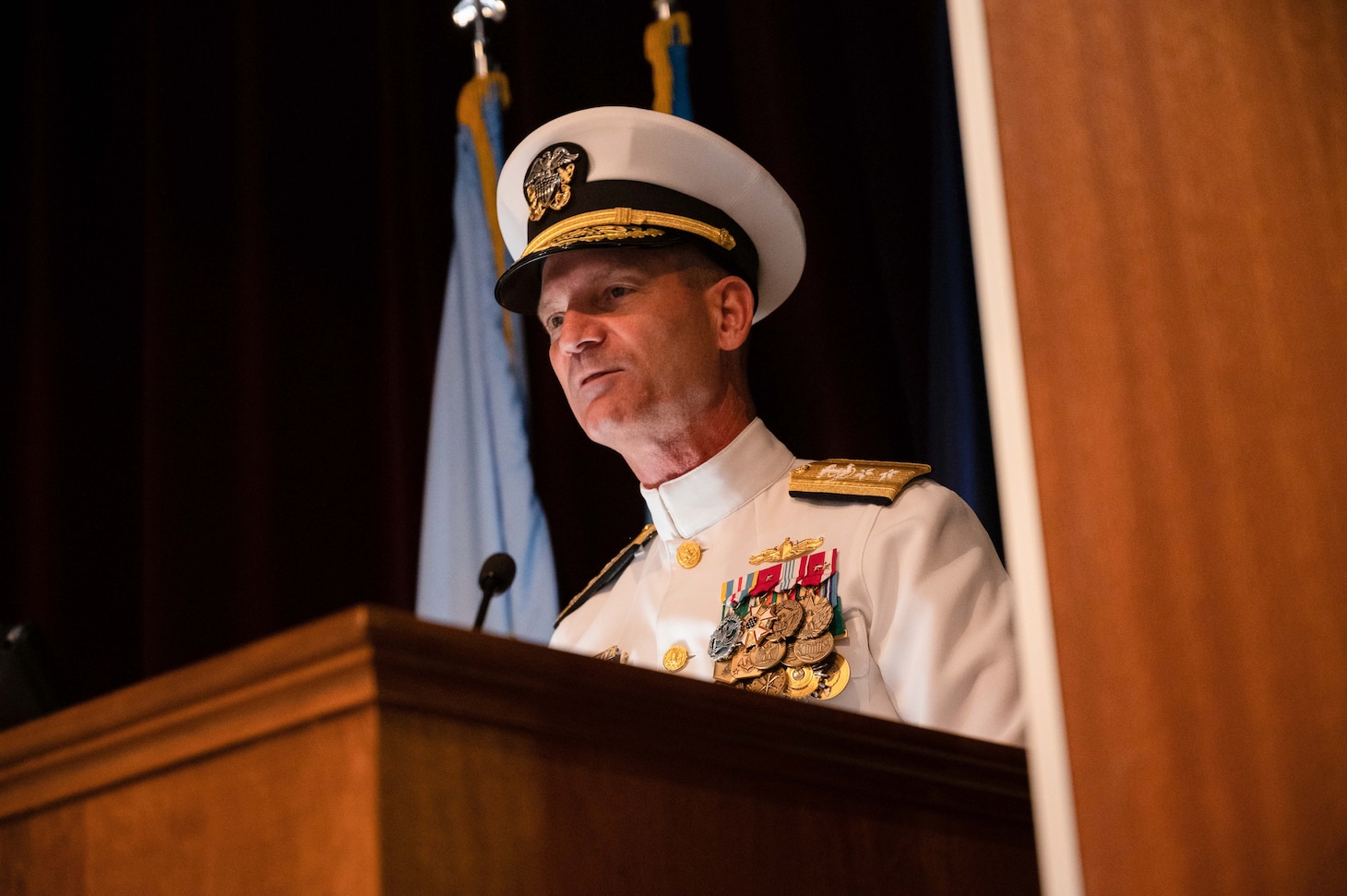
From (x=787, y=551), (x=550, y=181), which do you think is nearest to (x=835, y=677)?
(x=787, y=551)

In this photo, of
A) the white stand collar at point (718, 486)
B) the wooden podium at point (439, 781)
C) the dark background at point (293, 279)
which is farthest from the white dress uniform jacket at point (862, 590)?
the dark background at point (293, 279)


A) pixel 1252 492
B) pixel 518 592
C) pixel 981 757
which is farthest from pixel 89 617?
pixel 1252 492

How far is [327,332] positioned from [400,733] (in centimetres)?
234

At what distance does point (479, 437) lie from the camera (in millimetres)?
2672

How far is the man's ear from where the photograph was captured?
1.98 meters

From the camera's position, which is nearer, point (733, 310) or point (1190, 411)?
point (1190, 411)

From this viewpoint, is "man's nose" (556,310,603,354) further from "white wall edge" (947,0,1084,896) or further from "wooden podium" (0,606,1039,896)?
"white wall edge" (947,0,1084,896)

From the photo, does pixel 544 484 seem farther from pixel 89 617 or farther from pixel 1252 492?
pixel 1252 492

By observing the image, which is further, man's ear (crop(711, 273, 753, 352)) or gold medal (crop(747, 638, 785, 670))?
man's ear (crop(711, 273, 753, 352))

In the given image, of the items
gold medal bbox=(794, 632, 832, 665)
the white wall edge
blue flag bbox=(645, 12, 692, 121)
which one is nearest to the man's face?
gold medal bbox=(794, 632, 832, 665)

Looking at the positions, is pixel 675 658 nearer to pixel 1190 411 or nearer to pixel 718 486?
pixel 718 486

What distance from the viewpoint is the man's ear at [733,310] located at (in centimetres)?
198

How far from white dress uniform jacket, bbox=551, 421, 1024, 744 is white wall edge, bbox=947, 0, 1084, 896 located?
26.1 inches

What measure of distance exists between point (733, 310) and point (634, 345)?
0.62ft
